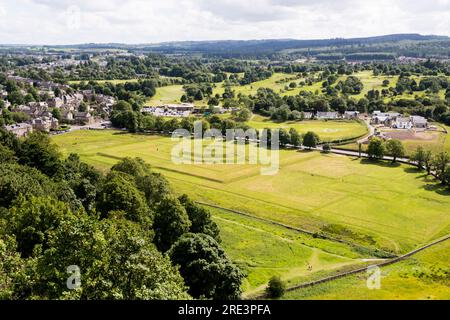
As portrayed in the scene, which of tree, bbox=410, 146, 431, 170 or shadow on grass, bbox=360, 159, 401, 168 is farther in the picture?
shadow on grass, bbox=360, 159, 401, 168

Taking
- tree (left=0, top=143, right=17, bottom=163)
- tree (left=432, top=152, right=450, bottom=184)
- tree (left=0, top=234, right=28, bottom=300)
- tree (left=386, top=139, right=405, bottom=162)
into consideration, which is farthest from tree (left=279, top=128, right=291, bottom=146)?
tree (left=0, top=234, right=28, bottom=300)

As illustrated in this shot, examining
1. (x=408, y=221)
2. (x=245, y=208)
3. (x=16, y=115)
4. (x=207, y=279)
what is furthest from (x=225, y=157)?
(x=16, y=115)

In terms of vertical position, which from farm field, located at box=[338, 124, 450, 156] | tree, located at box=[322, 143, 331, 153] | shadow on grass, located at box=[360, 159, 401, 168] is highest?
farm field, located at box=[338, 124, 450, 156]

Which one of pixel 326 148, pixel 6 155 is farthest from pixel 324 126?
pixel 6 155

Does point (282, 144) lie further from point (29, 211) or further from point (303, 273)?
point (29, 211)

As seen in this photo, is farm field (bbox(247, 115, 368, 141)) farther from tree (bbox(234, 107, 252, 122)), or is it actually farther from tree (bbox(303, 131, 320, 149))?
tree (bbox(303, 131, 320, 149))

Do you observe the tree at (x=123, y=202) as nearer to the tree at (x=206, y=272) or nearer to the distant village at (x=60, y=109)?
the tree at (x=206, y=272)
